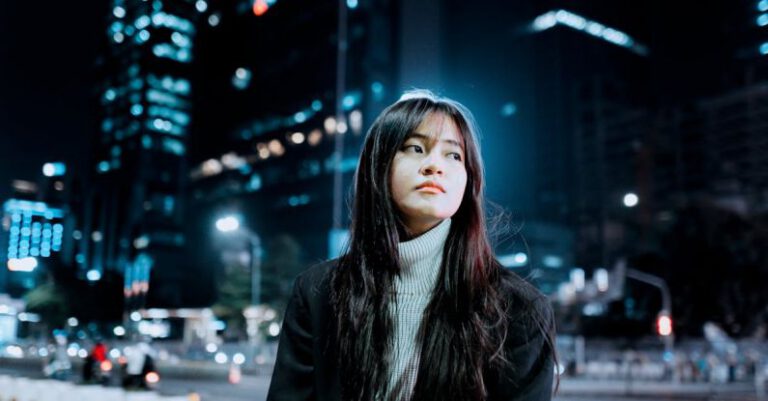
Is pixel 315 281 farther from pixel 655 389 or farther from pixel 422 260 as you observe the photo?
pixel 655 389

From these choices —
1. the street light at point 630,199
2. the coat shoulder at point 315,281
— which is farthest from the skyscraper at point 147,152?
the coat shoulder at point 315,281

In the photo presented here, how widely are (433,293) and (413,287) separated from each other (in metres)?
0.05

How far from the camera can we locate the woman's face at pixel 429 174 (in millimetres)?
1512

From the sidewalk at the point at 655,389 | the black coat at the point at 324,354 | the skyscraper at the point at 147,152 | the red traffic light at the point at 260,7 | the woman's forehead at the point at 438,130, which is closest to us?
the black coat at the point at 324,354

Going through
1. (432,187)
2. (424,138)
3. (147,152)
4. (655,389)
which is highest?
(147,152)

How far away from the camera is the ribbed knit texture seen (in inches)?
61.6

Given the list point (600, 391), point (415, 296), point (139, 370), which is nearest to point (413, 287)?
point (415, 296)

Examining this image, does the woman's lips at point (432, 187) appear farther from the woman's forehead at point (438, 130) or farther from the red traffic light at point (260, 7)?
the red traffic light at point (260, 7)

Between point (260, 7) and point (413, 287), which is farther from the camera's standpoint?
point (260, 7)

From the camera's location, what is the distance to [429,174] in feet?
4.99

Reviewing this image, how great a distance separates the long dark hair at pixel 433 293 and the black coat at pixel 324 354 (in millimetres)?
24

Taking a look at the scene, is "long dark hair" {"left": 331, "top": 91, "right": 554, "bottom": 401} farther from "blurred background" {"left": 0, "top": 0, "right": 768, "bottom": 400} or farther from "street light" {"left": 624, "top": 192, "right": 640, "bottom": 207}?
"street light" {"left": 624, "top": 192, "right": 640, "bottom": 207}

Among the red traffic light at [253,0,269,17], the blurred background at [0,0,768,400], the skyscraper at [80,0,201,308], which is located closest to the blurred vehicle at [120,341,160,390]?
the blurred background at [0,0,768,400]

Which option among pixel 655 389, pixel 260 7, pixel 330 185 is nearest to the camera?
pixel 655 389
